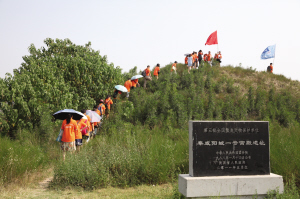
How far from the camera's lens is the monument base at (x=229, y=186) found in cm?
687

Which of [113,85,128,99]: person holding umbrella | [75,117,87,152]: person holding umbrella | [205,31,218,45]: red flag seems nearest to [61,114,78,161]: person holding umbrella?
[75,117,87,152]: person holding umbrella

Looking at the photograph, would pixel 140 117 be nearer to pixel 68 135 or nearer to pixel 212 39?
pixel 68 135

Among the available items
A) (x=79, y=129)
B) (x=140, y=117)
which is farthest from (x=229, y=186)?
(x=140, y=117)

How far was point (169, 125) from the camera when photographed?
54.7ft

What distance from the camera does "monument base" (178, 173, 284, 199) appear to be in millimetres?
6871

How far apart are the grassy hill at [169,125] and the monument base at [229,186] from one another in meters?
1.14

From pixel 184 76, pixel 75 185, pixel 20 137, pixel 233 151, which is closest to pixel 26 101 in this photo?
pixel 20 137

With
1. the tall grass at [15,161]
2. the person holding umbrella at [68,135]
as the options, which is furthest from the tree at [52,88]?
the tall grass at [15,161]

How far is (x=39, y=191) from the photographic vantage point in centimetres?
824

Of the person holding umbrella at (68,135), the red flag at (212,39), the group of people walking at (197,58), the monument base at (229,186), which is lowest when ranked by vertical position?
the monument base at (229,186)

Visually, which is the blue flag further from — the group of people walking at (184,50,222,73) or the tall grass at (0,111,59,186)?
the tall grass at (0,111,59,186)

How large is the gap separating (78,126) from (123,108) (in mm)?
7034

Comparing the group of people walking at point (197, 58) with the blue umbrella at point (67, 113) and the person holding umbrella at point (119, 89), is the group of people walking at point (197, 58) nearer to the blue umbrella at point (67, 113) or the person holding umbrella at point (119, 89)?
the person holding umbrella at point (119, 89)

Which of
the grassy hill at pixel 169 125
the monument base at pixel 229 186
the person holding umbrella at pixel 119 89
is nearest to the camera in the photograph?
the monument base at pixel 229 186
